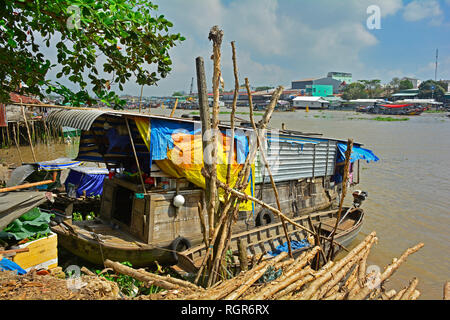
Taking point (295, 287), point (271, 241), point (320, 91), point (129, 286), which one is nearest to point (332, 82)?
point (320, 91)

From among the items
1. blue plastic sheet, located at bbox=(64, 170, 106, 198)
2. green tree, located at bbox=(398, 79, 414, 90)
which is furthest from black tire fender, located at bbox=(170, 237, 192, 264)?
green tree, located at bbox=(398, 79, 414, 90)

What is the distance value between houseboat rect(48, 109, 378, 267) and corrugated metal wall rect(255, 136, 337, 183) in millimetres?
26

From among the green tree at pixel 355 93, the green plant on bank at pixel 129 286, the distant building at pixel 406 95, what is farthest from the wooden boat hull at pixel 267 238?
the green tree at pixel 355 93

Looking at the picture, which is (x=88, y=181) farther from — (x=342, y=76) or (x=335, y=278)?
(x=342, y=76)

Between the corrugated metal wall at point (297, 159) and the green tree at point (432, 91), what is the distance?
69.0 metres

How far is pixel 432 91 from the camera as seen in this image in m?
66.4

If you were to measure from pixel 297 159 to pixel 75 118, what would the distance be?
17.8ft

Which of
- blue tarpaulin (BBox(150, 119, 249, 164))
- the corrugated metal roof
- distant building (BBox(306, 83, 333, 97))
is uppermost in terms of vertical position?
distant building (BBox(306, 83, 333, 97))

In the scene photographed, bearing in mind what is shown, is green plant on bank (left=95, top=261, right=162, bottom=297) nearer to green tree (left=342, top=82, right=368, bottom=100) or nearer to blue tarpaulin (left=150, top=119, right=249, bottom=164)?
blue tarpaulin (left=150, top=119, right=249, bottom=164)

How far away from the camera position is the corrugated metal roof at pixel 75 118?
17.4 feet

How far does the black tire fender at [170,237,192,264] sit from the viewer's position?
621cm

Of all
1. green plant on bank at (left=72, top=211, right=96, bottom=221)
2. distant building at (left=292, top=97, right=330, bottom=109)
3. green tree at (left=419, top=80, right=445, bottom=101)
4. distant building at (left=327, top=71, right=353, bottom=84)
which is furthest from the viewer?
distant building at (left=327, top=71, right=353, bottom=84)

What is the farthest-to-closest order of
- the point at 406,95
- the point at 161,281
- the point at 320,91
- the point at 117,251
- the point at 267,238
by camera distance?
the point at 320,91
the point at 406,95
the point at 267,238
the point at 117,251
the point at 161,281
